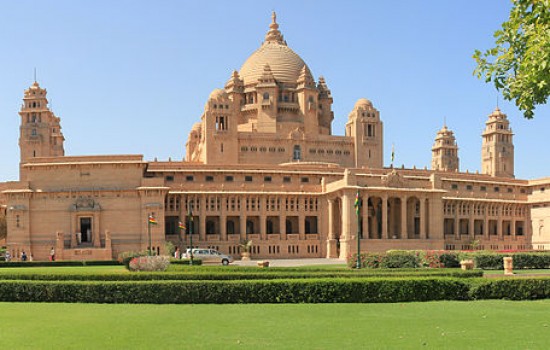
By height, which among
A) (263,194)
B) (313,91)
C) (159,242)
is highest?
(313,91)

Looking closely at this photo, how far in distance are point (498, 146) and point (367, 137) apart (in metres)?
31.4

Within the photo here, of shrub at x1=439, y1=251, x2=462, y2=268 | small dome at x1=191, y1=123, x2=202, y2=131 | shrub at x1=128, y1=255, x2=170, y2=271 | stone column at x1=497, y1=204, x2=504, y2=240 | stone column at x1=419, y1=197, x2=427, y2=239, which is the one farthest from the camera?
small dome at x1=191, y1=123, x2=202, y2=131

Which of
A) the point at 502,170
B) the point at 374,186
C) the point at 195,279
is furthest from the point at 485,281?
the point at 502,170

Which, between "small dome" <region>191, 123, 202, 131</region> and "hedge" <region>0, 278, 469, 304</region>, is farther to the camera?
"small dome" <region>191, 123, 202, 131</region>

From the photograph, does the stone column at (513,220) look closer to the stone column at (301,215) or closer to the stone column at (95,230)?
the stone column at (301,215)

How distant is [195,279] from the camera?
25875 millimetres

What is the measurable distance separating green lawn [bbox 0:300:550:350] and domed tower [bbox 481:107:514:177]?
8332 cm

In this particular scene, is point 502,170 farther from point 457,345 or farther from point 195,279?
point 457,345

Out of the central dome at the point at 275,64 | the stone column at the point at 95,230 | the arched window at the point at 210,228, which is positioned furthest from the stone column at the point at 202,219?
the central dome at the point at 275,64

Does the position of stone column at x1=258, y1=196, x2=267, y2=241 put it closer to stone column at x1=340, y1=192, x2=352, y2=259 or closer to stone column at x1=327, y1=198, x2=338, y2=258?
stone column at x1=327, y1=198, x2=338, y2=258

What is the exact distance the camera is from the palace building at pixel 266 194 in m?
60.2

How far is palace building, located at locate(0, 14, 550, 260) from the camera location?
198 ft

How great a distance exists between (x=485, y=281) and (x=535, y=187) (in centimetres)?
5974

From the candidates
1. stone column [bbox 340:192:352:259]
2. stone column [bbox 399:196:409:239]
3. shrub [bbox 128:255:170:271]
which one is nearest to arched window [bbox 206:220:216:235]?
stone column [bbox 340:192:352:259]
